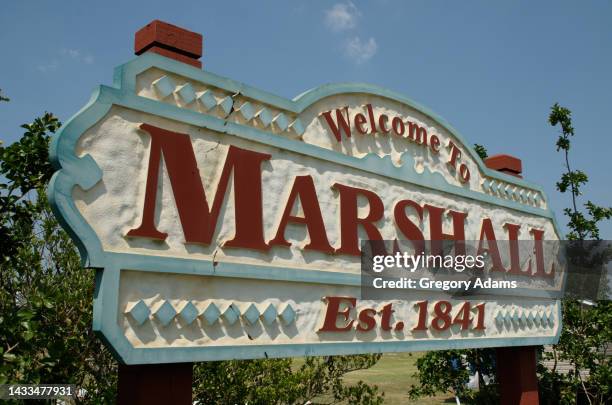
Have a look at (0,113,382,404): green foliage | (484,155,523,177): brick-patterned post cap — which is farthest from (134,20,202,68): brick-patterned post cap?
(484,155,523,177): brick-patterned post cap

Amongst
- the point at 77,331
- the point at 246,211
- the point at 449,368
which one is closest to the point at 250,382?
the point at 77,331

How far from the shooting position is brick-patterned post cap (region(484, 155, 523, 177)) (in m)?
8.45

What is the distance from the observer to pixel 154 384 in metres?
4.04

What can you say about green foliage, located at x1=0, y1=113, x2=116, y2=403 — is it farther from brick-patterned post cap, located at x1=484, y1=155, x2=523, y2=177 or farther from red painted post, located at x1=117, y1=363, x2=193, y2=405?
brick-patterned post cap, located at x1=484, y1=155, x2=523, y2=177

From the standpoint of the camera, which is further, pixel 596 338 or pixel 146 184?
pixel 596 338

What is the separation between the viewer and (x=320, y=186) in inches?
213

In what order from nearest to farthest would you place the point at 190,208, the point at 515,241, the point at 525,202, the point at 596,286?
the point at 190,208
the point at 515,241
the point at 525,202
the point at 596,286

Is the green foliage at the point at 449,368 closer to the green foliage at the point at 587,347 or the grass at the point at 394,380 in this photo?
the grass at the point at 394,380

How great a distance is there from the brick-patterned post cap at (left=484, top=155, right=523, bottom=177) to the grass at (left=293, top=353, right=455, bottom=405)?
255 inches

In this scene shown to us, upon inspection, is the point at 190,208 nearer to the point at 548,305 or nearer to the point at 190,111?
the point at 190,111

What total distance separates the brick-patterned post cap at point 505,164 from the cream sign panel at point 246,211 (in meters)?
1.76

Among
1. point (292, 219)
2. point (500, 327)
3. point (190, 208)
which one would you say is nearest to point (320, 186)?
point (292, 219)

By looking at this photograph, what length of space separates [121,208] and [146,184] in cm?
26

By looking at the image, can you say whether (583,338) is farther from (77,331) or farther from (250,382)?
(77,331)
